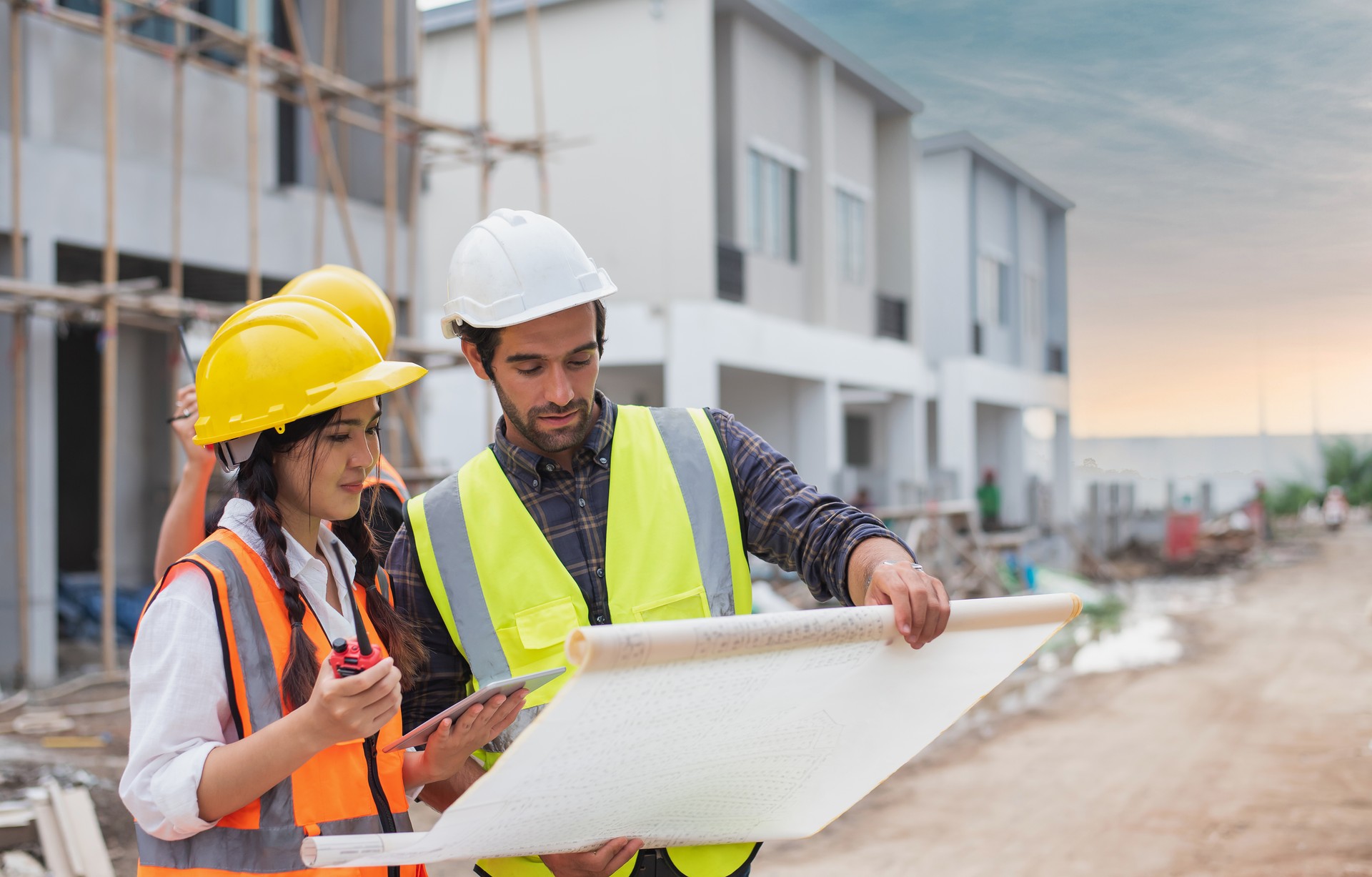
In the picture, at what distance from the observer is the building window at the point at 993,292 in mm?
21250

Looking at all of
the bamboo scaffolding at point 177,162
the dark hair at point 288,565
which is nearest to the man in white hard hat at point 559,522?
the dark hair at point 288,565

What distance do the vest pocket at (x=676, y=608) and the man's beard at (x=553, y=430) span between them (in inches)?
12.1

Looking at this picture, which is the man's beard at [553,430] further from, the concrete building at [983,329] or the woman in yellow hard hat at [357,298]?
the concrete building at [983,329]

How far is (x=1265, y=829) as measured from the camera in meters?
5.88

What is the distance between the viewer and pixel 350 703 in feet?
4.57

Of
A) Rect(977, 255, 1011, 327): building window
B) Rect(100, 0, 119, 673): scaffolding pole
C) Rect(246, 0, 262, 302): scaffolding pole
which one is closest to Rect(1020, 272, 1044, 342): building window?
Rect(977, 255, 1011, 327): building window

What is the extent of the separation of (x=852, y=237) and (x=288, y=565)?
1689 cm

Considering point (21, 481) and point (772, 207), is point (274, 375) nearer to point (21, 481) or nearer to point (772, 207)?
point (21, 481)

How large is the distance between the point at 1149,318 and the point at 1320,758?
20.4 ft

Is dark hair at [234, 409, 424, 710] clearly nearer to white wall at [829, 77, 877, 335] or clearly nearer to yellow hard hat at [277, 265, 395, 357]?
yellow hard hat at [277, 265, 395, 357]

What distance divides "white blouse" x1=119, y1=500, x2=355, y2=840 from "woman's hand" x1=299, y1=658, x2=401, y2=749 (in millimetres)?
151

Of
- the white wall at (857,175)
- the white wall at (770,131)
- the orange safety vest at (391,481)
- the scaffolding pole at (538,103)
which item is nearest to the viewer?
the orange safety vest at (391,481)

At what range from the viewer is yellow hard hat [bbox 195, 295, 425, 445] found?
5.46 feet

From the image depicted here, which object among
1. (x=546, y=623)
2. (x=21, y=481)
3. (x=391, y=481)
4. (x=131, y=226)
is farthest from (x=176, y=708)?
(x=131, y=226)
